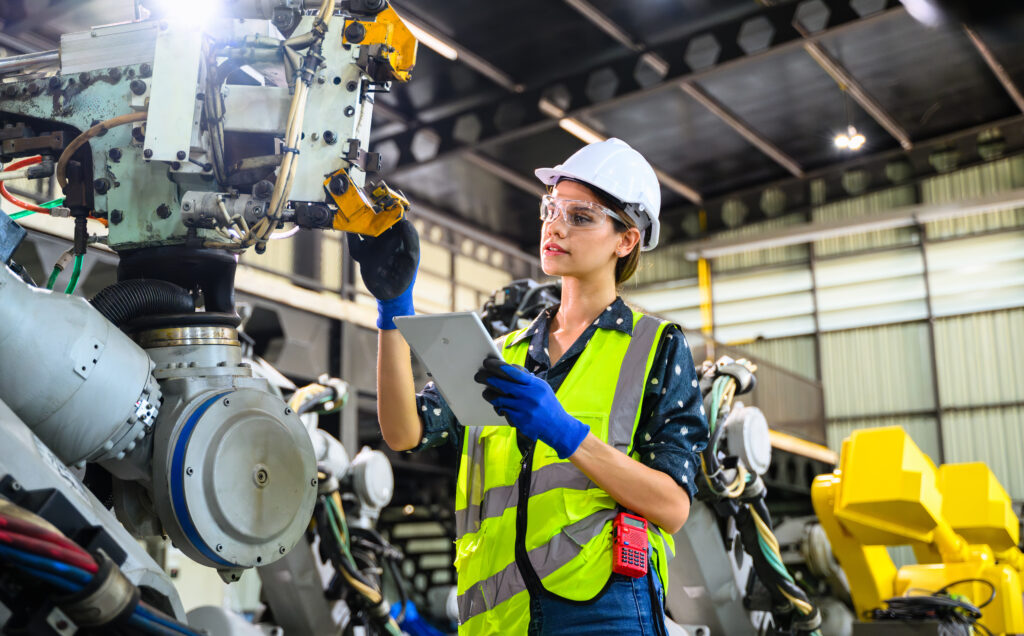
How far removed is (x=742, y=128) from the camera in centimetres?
1435

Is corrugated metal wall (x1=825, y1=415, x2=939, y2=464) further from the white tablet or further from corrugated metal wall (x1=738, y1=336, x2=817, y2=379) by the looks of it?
the white tablet

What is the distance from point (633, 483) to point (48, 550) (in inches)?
37.5

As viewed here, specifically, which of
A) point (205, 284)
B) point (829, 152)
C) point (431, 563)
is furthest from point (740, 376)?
point (829, 152)

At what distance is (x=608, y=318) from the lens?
6.55 feet

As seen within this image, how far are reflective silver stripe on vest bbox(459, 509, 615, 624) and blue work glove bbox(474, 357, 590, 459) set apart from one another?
191 mm

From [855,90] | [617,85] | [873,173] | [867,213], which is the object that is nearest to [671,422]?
[617,85]

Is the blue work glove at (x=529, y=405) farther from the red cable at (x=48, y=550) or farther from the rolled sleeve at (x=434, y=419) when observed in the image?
the red cable at (x=48, y=550)

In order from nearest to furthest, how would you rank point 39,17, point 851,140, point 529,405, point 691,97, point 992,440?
point 529,405, point 39,17, point 851,140, point 691,97, point 992,440

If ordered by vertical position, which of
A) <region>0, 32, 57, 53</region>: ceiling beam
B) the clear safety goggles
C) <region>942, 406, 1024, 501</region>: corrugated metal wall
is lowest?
the clear safety goggles

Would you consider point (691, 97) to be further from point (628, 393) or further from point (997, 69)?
point (628, 393)

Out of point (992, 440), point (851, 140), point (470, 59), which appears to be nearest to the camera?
point (470, 59)

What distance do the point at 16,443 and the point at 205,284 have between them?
67 centimetres

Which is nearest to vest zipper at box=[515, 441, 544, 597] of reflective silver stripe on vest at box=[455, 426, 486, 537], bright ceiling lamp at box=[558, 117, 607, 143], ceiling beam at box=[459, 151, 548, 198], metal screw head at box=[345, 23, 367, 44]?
reflective silver stripe on vest at box=[455, 426, 486, 537]

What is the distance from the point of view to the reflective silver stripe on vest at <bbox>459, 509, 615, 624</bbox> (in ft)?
5.84
